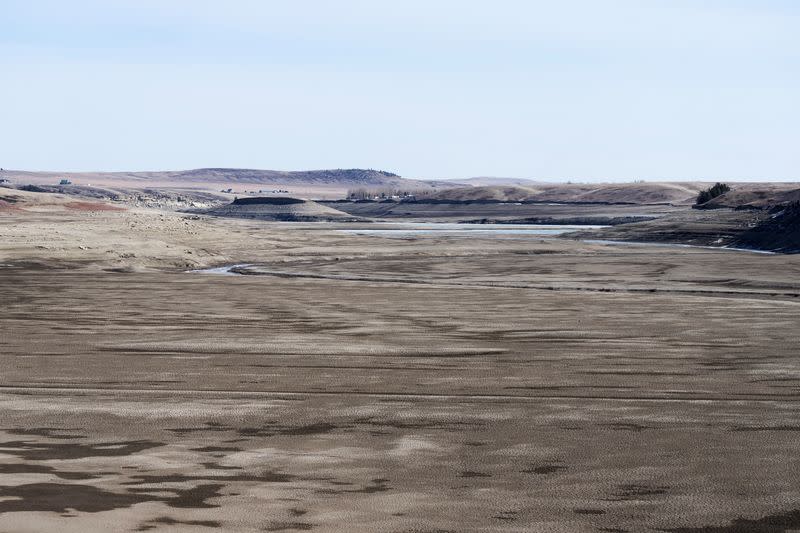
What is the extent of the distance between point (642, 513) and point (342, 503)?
212cm

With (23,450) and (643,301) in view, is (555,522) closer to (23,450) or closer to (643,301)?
(23,450)

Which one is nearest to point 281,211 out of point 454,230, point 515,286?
point 454,230

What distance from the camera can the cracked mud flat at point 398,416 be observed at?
306 inches

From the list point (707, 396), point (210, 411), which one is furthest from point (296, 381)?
point (707, 396)

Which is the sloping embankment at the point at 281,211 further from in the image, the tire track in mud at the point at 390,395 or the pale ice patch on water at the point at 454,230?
the tire track in mud at the point at 390,395

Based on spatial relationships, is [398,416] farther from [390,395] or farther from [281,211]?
[281,211]

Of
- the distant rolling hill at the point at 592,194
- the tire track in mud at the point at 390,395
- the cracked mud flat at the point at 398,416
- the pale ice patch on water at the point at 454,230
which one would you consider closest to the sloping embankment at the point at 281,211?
the pale ice patch on water at the point at 454,230

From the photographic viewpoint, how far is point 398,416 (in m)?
11.1

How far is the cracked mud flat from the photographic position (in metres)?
7.76

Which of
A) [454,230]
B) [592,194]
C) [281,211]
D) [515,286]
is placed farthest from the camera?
[592,194]

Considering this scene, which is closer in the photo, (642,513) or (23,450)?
(642,513)

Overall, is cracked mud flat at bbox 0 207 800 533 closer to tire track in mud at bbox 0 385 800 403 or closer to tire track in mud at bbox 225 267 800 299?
tire track in mud at bbox 0 385 800 403

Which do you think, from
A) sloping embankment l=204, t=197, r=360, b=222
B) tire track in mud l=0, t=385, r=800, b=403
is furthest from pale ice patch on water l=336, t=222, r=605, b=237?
tire track in mud l=0, t=385, r=800, b=403

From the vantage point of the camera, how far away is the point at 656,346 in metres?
16.9
